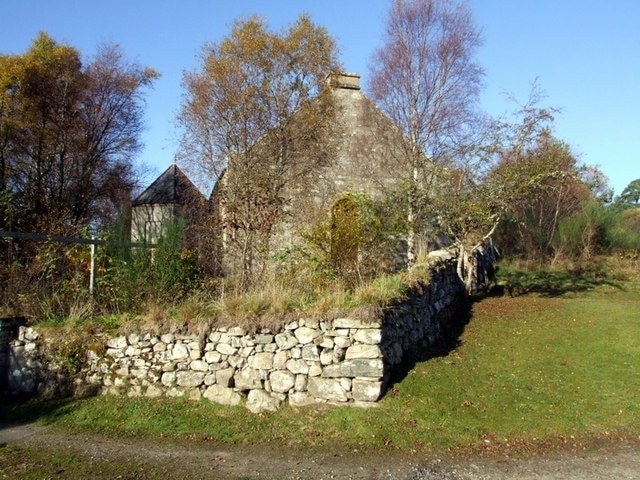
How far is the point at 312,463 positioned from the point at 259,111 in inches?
403

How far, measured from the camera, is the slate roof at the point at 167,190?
19297 millimetres

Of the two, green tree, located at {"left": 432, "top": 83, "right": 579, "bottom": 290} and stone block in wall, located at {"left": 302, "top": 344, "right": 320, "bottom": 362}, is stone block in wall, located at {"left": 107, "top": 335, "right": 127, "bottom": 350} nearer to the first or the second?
stone block in wall, located at {"left": 302, "top": 344, "right": 320, "bottom": 362}

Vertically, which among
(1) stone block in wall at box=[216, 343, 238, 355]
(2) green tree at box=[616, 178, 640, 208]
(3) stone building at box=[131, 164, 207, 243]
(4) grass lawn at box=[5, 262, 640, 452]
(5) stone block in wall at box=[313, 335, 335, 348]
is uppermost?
(2) green tree at box=[616, 178, 640, 208]

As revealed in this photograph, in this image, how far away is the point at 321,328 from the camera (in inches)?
298

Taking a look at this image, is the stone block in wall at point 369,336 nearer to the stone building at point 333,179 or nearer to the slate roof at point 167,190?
the stone building at point 333,179

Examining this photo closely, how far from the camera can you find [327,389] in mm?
7363

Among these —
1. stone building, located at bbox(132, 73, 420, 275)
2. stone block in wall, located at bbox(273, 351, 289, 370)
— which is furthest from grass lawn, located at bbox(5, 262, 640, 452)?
stone building, located at bbox(132, 73, 420, 275)

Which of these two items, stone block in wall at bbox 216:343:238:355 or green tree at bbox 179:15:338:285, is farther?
green tree at bbox 179:15:338:285

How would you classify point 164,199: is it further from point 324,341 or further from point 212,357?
point 324,341

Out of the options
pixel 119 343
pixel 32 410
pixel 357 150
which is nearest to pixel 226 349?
pixel 119 343

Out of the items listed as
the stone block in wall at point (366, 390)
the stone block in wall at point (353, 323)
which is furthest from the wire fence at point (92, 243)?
the stone block in wall at point (366, 390)

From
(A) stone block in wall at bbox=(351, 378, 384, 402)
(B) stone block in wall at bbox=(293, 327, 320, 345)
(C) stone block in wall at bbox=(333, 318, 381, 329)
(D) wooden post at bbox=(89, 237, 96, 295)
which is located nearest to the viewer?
(A) stone block in wall at bbox=(351, 378, 384, 402)

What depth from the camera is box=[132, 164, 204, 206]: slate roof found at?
19.3m

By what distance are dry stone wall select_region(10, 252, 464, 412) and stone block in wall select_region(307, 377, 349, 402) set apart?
1 cm
